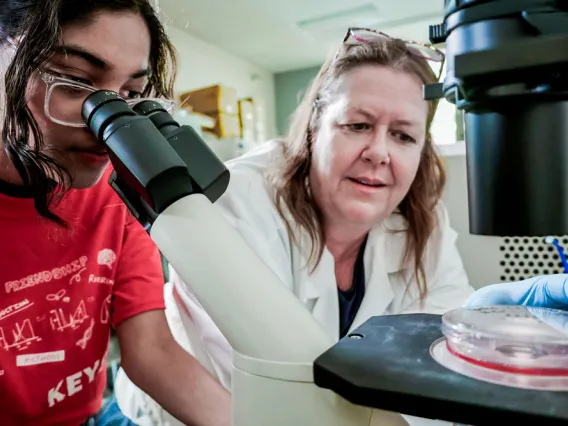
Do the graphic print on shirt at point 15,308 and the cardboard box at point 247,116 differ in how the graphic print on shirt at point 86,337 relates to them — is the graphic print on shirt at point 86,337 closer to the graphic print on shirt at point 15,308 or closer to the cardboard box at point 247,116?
the graphic print on shirt at point 15,308

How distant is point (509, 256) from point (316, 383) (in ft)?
2.79

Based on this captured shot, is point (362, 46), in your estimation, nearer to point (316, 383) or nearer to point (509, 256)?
point (509, 256)

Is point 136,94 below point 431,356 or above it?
above

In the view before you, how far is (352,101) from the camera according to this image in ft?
2.98

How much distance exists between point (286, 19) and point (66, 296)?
3108mm

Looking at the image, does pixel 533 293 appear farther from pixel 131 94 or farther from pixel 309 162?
pixel 131 94

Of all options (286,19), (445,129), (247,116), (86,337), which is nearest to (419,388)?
(86,337)

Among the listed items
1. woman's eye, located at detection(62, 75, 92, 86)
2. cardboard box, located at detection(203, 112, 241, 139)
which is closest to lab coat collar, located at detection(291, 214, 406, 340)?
woman's eye, located at detection(62, 75, 92, 86)

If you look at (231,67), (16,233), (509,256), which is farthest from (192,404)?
(231,67)

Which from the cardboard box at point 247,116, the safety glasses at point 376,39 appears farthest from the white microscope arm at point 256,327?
the cardboard box at point 247,116

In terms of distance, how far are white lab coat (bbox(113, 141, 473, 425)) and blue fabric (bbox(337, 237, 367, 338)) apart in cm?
2

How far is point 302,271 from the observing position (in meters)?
0.94

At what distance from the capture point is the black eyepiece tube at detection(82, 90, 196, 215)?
379mm

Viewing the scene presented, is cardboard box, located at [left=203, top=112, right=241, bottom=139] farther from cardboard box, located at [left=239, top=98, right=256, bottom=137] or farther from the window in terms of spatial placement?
the window
